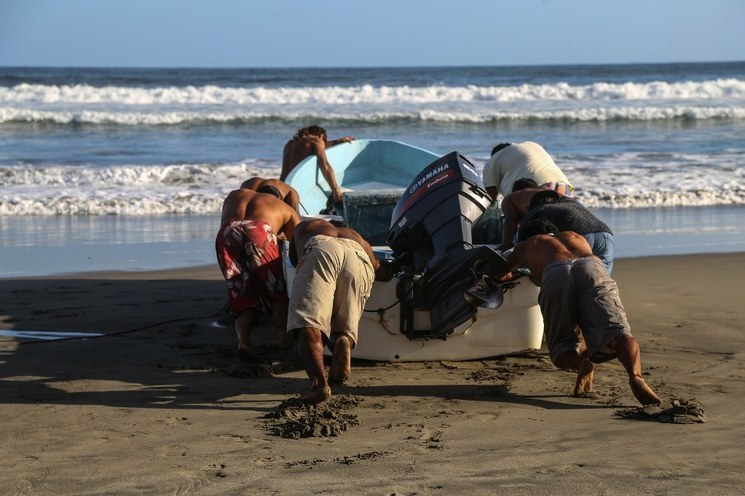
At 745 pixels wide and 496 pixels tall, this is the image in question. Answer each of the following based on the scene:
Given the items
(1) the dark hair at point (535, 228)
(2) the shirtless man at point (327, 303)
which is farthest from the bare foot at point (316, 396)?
(1) the dark hair at point (535, 228)

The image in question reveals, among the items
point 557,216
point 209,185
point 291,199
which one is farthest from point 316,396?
point 209,185

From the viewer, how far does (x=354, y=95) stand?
113 ft

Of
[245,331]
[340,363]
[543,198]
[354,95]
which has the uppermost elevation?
[543,198]

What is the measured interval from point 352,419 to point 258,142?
1776 cm

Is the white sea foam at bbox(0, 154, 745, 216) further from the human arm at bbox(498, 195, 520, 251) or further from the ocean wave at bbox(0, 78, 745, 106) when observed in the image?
the ocean wave at bbox(0, 78, 745, 106)

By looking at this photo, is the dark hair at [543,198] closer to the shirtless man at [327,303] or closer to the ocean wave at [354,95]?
the shirtless man at [327,303]

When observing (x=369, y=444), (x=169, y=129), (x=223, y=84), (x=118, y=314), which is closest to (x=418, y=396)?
(x=369, y=444)

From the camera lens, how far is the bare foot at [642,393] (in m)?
5.19

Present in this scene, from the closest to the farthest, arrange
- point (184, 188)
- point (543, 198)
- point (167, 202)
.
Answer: point (543, 198)
point (167, 202)
point (184, 188)

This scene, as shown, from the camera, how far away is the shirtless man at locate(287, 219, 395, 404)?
5.38 m

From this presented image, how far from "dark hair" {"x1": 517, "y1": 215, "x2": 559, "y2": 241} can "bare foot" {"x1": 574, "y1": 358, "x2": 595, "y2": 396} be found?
3.16 ft

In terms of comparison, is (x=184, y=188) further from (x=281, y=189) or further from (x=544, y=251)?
(x=544, y=251)

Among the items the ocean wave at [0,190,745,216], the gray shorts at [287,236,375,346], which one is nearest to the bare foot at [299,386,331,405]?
the gray shorts at [287,236,375,346]

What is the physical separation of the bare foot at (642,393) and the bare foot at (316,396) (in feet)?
4.95
